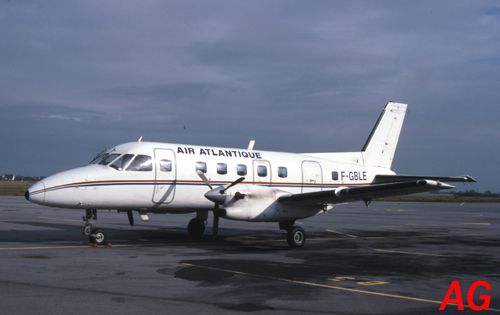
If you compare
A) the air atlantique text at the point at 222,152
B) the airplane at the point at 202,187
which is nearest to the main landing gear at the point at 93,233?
the airplane at the point at 202,187

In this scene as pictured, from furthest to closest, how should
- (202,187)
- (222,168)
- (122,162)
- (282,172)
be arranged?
(282,172) → (222,168) → (202,187) → (122,162)

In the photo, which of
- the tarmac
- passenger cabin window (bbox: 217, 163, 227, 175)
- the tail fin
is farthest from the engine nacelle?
the tail fin

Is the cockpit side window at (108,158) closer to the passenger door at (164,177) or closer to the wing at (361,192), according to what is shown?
the passenger door at (164,177)

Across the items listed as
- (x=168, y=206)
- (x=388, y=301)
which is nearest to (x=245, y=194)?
(x=168, y=206)

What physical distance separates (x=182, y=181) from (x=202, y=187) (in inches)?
28.5

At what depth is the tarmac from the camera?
25.9ft

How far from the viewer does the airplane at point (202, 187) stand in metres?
15.4

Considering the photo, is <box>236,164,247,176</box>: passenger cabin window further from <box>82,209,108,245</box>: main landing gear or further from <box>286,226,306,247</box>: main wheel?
<box>82,209,108,245</box>: main landing gear

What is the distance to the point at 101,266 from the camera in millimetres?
11500

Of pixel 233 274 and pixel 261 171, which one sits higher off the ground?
pixel 261 171

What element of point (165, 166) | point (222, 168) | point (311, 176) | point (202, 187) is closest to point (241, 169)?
point (222, 168)

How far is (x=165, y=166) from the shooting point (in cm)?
1677

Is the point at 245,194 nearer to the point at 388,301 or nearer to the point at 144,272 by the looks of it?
the point at 144,272

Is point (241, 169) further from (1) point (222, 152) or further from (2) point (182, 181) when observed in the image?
(2) point (182, 181)
